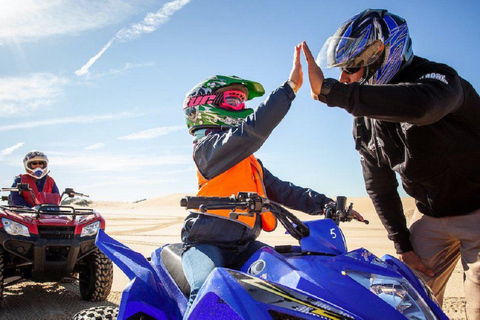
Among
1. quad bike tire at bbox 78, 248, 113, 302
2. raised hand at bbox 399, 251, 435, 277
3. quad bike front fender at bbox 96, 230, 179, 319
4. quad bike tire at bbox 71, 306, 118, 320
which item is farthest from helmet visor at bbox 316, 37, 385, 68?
quad bike tire at bbox 78, 248, 113, 302

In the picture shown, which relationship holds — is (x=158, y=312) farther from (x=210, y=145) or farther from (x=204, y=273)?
(x=210, y=145)

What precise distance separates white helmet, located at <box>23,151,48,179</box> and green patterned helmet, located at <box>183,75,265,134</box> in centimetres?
581

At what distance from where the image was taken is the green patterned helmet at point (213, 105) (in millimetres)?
2951

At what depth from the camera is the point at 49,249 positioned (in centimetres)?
610

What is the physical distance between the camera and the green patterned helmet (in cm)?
295

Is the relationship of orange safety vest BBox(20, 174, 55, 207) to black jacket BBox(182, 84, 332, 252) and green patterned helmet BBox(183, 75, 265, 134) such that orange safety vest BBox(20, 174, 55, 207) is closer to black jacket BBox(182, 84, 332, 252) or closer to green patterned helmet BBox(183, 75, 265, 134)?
green patterned helmet BBox(183, 75, 265, 134)

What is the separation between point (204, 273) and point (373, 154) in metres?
1.67

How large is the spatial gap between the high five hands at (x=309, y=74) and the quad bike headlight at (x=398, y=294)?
106 centimetres

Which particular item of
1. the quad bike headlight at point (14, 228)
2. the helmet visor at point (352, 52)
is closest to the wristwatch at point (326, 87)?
the helmet visor at point (352, 52)

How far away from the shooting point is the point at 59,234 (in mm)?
6082

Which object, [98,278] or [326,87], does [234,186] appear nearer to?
[326,87]

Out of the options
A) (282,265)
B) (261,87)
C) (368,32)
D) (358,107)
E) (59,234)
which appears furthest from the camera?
(59,234)

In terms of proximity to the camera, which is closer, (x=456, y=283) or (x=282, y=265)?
(x=282, y=265)

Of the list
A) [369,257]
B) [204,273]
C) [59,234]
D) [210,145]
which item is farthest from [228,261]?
[59,234]
